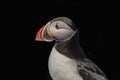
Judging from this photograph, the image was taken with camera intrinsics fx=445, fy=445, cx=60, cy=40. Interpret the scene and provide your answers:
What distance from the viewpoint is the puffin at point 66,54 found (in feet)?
10.3

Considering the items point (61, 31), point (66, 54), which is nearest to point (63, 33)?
point (61, 31)

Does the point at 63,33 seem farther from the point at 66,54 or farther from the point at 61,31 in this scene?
the point at 66,54

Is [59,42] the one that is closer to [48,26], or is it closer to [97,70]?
[48,26]

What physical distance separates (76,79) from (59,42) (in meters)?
0.29

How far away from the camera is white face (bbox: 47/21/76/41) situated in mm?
3123

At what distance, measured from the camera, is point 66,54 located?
→ 3180 mm

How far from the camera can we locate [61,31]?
10.3 ft

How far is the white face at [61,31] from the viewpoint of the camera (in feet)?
10.2

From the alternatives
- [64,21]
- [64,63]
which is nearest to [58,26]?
[64,21]

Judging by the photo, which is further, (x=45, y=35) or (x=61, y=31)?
(x=45, y=35)

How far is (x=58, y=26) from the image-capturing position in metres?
3.14

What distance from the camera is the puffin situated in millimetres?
3139

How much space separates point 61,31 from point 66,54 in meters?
0.18

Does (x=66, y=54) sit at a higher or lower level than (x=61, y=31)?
lower
